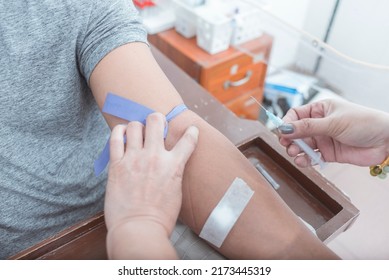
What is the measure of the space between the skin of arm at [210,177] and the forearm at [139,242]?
14 centimetres

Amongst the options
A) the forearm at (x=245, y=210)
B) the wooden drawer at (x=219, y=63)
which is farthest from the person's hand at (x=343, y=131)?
the wooden drawer at (x=219, y=63)

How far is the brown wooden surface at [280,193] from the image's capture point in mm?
744

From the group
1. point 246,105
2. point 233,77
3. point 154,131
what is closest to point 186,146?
point 154,131

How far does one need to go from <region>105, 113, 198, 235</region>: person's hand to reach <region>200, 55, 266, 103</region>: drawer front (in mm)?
1141

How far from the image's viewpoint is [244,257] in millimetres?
686

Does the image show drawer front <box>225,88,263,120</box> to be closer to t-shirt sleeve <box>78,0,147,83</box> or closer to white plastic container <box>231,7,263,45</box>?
white plastic container <box>231,7,263,45</box>

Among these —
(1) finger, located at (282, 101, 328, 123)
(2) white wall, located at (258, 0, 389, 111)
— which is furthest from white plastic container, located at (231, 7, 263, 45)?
(1) finger, located at (282, 101, 328, 123)

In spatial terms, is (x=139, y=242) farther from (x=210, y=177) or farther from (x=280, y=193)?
(x=280, y=193)

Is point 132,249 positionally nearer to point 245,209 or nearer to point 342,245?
point 245,209

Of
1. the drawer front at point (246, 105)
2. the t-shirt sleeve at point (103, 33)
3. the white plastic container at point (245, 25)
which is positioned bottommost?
the drawer front at point (246, 105)

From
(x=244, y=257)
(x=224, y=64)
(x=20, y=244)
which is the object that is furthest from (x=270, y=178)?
(x=224, y=64)

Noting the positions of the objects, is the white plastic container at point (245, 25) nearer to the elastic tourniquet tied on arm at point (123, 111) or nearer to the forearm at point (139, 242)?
the elastic tourniquet tied on arm at point (123, 111)

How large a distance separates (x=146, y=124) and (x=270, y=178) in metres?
0.36
